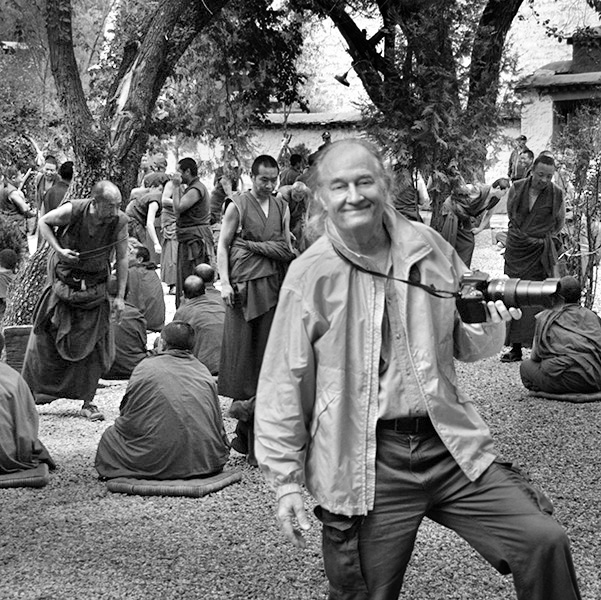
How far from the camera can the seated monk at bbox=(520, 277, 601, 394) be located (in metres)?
7.72

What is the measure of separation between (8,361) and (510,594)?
542 cm

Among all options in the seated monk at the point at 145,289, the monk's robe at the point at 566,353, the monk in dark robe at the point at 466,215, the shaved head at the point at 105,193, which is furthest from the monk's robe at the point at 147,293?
the monk's robe at the point at 566,353

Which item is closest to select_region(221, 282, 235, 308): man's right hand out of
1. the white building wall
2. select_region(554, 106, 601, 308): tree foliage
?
select_region(554, 106, 601, 308): tree foliage

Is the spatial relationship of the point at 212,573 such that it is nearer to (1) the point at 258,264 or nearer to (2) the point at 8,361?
(1) the point at 258,264

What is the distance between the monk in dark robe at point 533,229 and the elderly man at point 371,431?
21.5ft

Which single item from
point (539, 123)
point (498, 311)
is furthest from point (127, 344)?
point (539, 123)

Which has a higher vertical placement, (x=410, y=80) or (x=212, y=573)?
(x=410, y=80)

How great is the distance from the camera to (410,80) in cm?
800

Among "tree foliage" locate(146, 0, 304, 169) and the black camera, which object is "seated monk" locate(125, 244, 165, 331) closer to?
"tree foliage" locate(146, 0, 304, 169)

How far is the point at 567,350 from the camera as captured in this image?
25.5ft

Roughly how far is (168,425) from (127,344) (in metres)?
3.40

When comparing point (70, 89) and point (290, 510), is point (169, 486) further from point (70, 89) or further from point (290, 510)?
point (70, 89)

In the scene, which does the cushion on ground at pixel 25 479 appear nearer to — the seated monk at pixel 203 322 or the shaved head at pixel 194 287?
the seated monk at pixel 203 322

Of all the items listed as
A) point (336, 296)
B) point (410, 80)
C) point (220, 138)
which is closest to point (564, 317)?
point (410, 80)
